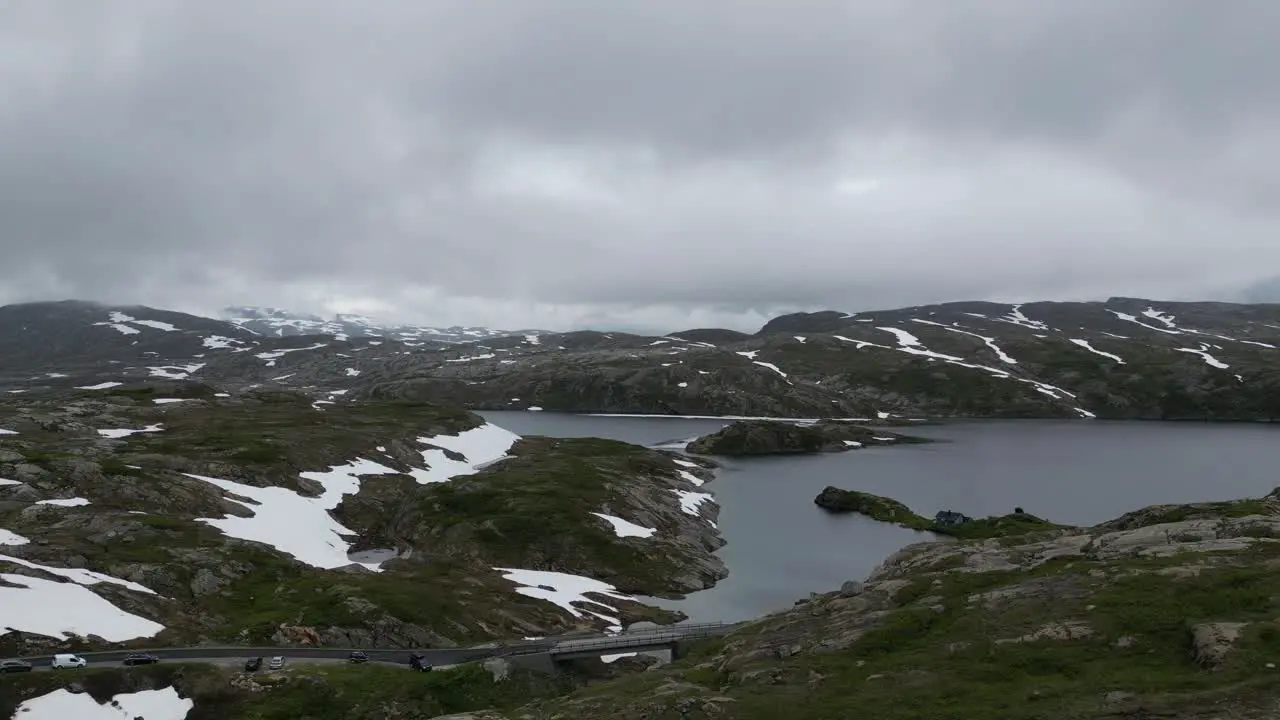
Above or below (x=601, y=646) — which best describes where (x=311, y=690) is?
above

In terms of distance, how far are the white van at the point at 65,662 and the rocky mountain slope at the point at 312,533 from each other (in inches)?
202

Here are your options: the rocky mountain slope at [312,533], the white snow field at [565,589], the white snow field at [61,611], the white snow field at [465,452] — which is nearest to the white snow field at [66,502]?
the rocky mountain slope at [312,533]

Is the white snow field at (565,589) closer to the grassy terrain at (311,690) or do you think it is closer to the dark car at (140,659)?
the grassy terrain at (311,690)

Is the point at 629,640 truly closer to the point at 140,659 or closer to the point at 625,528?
the point at 140,659

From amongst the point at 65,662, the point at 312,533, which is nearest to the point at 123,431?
→ the point at 312,533

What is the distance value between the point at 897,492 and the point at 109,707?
135m

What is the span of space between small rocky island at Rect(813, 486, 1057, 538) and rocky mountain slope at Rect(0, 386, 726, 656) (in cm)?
2531

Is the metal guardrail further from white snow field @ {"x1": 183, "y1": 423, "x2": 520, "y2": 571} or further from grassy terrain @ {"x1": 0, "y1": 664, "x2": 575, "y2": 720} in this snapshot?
white snow field @ {"x1": 183, "y1": 423, "x2": 520, "y2": 571}

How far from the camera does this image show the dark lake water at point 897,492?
3674 inches

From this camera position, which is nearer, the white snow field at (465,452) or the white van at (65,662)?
the white van at (65,662)

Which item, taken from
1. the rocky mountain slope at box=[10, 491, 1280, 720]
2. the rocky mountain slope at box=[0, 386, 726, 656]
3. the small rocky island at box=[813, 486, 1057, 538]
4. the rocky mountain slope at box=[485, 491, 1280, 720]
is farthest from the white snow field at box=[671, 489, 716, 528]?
the rocky mountain slope at box=[485, 491, 1280, 720]

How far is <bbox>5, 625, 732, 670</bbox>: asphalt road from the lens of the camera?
167 feet

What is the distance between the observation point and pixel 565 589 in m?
83.4

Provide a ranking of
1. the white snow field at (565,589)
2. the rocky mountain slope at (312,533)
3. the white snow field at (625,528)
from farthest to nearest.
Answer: the white snow field at (625,528) → the white snow field at (565,589) → the rocky mountain slope at (312,533)
